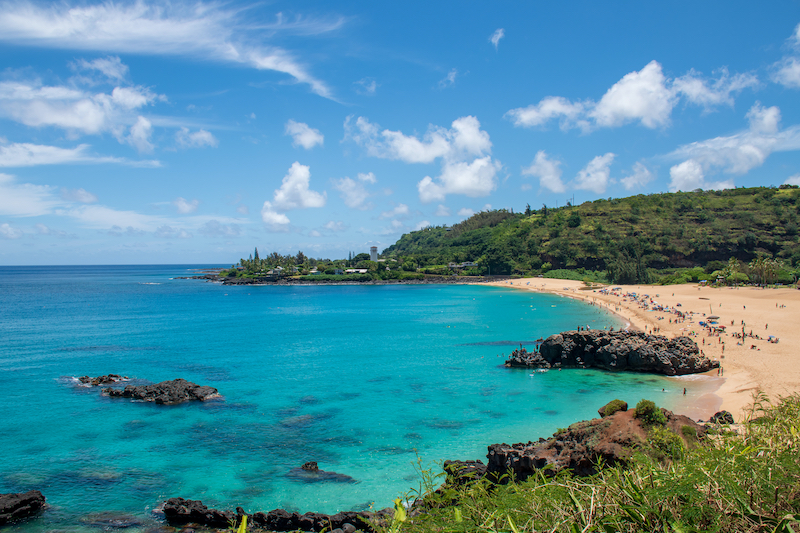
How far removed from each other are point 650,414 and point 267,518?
15.6m

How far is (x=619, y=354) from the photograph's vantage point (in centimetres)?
3906

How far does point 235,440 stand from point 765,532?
82.1ft

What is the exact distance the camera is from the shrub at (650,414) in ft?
58.8

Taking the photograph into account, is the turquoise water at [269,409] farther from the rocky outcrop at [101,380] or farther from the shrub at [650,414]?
the shrub at [650,414]

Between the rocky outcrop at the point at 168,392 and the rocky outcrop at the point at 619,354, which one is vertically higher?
the rocky outcrop at the point at 619,354

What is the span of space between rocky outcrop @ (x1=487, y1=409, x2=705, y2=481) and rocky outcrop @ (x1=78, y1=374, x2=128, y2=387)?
3202 cm

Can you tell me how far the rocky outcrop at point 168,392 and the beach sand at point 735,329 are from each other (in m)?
31.9

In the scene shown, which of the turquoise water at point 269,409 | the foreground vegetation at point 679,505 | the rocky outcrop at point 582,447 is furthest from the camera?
the turquoise water at point 269,409

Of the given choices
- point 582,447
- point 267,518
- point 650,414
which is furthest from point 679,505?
point 267,518

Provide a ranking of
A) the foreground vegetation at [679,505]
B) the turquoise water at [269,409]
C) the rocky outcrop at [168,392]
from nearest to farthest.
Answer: the foreground vegetation at [679,505] → the turquoise water at [269,409] → the rocky outcrop at [168,392]

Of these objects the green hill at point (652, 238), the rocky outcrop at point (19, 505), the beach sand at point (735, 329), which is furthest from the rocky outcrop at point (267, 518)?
the green hill at point (652, 238)

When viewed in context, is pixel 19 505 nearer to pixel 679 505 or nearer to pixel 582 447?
pixel 582 447

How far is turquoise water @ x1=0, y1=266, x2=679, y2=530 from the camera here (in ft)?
66.4

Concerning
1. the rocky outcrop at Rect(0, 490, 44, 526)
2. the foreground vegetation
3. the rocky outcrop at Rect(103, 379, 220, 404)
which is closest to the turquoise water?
the rocky outcrop at Rect(0, 490, 44, 526)
